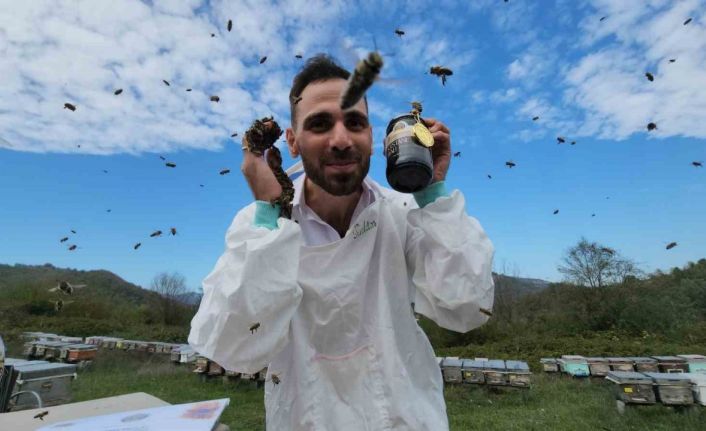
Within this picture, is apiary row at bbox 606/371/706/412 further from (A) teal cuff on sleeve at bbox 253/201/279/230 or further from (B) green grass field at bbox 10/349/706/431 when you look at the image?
(A) teal cuff on sleeve at bbox 253/201/279/230

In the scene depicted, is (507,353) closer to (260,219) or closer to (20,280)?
(260,219)

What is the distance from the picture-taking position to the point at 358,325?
215 centimetres

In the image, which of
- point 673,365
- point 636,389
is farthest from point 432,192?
point 673,365

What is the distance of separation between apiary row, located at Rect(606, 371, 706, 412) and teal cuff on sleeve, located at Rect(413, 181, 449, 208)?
1166 centimetres

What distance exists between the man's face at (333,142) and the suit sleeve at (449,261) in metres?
0.48

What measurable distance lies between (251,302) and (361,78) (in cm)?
116

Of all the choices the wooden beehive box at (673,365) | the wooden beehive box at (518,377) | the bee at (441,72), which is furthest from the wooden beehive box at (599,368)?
the bee at (441,72)

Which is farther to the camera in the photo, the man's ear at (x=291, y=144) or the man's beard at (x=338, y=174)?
the man's ear at (x=291, y=144)

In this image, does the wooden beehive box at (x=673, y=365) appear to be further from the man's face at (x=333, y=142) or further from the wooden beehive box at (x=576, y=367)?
the man's face at (x=333, y=142)

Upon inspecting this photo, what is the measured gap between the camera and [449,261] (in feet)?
7.25

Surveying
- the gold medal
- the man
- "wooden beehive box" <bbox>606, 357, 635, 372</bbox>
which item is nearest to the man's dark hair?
the man

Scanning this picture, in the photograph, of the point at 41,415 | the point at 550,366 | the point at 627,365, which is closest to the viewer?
the point at 41,415

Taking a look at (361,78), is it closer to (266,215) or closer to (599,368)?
(266,215)

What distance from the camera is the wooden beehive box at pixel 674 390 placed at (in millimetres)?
10289
